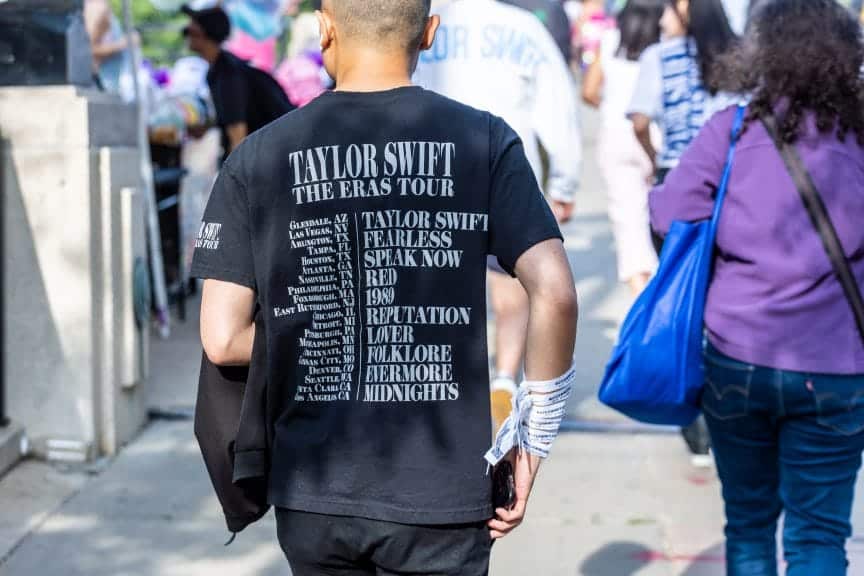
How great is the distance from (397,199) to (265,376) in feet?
1.37

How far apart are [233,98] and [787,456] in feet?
16.4

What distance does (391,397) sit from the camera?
234cm

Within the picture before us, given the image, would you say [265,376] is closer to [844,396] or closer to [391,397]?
[391,397]

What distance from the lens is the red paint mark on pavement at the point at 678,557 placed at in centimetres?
467

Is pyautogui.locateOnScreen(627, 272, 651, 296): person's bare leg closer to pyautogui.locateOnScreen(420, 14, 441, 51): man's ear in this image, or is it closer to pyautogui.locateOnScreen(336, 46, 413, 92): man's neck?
pyautogui.locateOnScreen(420, 14, 441, 51): man's ear

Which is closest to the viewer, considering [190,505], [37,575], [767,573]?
[767,573]

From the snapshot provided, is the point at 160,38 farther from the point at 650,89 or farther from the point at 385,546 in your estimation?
the point at 385,546

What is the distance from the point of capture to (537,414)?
244 cm

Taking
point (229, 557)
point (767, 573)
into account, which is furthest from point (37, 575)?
point (767, 573)

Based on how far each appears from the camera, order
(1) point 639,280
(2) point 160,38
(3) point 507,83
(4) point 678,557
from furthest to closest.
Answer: (2) point 160,38
(1) point 639,280
(3) point 507,83
(4) point 678,557

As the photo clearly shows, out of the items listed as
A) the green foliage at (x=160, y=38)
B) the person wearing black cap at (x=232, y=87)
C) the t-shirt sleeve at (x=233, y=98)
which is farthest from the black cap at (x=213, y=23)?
the green foliage at (x=160, y=38)

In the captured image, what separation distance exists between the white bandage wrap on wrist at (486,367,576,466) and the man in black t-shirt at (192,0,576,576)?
2 cm

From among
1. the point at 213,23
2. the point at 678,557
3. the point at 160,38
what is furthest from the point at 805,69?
the point at 160,38

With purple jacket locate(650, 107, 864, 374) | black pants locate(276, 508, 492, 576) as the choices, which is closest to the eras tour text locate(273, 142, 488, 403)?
black pants locate(276, 508, 492, 576)
